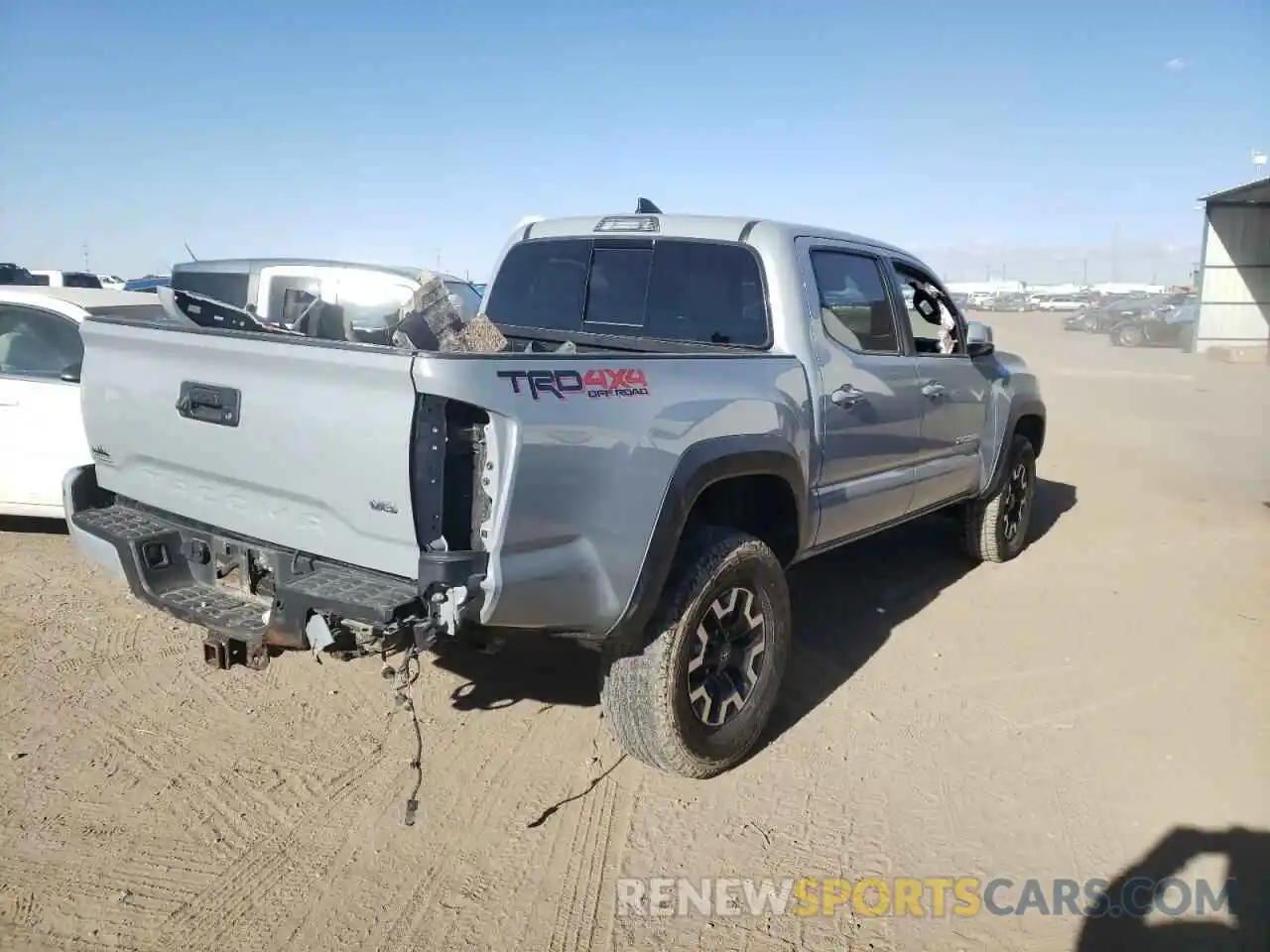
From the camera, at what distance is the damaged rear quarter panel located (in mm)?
2695

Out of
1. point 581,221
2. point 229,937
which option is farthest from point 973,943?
point 581,221

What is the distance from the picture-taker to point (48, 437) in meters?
5.95

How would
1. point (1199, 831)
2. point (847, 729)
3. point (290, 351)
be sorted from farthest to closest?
1. point (847, 729)
2. point (1199, 831)
3. point (290, 351)

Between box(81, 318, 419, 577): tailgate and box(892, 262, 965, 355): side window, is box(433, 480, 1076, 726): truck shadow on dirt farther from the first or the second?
box(892, 262, 965, 355): side window

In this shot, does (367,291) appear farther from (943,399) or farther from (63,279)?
(63,279)

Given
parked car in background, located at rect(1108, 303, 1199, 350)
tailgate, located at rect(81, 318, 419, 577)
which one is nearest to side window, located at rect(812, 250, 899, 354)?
tailgate, located at rect(81, 318, 419, 577)

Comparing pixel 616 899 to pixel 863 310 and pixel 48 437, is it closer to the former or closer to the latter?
pixel 863 310

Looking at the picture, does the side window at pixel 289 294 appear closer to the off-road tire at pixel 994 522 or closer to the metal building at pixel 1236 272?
the off-road tire at pixel 994 522

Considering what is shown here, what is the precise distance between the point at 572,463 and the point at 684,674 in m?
1.03

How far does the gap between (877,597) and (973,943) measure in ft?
10.2

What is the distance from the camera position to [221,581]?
11.0 ft

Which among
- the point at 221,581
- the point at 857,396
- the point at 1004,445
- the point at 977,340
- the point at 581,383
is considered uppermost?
the point at 977,340

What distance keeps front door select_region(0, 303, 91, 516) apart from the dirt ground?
43 cm

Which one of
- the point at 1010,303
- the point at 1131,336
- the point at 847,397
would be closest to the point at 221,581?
the point at 847,397
